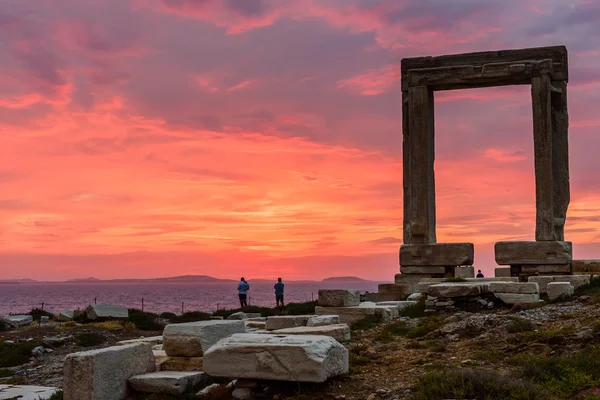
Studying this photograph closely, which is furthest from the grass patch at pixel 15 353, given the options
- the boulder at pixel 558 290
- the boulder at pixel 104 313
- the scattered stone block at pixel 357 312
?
the boulder at pixel 558 290

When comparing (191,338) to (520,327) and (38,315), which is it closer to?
(520,327)

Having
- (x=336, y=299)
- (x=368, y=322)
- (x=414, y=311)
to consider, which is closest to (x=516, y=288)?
(x=414, y=311)

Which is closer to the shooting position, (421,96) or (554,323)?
(554,323)

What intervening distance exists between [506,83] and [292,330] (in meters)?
14.1

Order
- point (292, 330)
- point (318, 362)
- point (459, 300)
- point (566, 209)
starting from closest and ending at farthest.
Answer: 1. point (318, 362)
2. point (292, 330)
3. point (459, 300)
4. point (566, 209)

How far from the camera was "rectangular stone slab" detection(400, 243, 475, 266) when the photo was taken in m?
21.0

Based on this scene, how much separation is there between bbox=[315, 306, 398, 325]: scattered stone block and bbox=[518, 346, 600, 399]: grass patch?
20.8 feet

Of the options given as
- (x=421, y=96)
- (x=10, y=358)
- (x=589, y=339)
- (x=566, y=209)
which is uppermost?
(x=421, y=96)

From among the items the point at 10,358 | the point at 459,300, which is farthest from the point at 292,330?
the point at 10,358

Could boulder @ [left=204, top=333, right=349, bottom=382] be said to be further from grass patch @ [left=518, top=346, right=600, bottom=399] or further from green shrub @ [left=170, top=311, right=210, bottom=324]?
green shrub @ [left=170, top=311, right=210, bottom=324]

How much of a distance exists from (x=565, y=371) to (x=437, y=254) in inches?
510

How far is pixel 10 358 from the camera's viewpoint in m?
15.1

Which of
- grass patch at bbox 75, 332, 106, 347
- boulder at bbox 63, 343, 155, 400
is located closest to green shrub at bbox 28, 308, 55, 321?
grass patch at bbox 75, 332, 106, 347

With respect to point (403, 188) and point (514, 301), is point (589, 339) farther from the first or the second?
point (403, 188)
